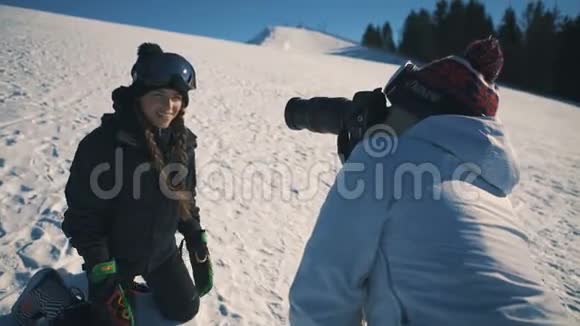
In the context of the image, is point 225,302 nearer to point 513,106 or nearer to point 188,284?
point 188,284

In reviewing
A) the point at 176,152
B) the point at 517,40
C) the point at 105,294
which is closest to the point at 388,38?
the point at 517,40

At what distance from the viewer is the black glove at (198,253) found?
6.95ft

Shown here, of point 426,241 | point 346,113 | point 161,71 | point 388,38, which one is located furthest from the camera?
point 388,38

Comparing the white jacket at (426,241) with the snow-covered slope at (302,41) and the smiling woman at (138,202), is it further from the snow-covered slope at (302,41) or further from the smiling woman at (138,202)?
the snow-covered slope at (302,41)

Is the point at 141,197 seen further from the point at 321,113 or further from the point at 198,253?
the point at 321,113

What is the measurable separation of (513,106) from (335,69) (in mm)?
7188

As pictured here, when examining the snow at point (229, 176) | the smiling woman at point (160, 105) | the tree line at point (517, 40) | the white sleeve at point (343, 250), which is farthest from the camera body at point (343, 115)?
the tree line at point (517, 40)

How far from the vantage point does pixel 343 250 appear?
0.82 meters

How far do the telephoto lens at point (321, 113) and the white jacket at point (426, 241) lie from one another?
243 millimetres

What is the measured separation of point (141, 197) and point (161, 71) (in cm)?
64

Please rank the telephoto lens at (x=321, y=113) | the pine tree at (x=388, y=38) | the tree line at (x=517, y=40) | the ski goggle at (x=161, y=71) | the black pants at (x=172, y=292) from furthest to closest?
the pine tree at (x=388, y=38) < the tree line at (x=517, y=40) < the black pants at (x=172, y=292) < the ski goggle at (x=161, y=71) < the telephoto lens at (x=321, y=113)

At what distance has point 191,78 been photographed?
6.34 ft

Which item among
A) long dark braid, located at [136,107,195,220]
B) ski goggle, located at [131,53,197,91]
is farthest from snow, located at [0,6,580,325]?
ski goggle, located at [131,53,197,91]

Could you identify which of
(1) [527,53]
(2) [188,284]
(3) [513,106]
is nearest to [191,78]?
(2) [188,284]
